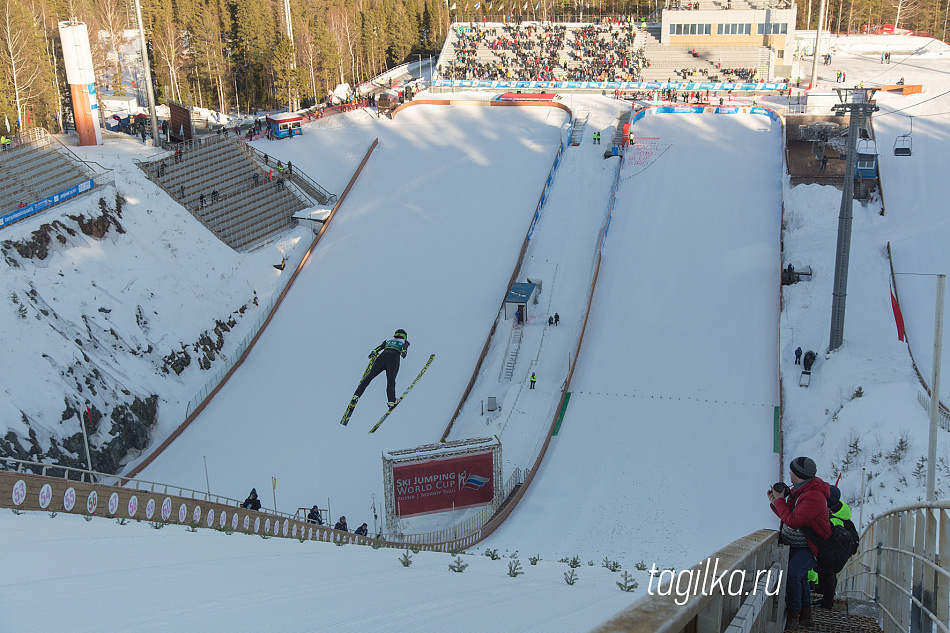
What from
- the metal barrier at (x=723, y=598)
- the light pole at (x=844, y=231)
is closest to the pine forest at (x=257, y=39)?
the light pole at (x=844, y=231)

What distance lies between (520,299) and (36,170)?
14245 millimetres

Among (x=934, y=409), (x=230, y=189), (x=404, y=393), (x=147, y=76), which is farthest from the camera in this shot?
(x=230, y=189)

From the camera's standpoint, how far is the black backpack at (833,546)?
5.55 meters

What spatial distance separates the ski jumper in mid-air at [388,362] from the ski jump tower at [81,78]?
13.9m

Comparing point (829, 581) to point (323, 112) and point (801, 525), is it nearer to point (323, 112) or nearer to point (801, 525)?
point (801, 525)

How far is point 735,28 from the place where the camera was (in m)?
45.2

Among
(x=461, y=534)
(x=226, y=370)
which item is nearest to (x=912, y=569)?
(x=461, y=534)

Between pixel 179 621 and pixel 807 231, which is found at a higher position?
pixel 179 621

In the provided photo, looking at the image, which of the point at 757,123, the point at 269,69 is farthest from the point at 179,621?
the point at 269,69

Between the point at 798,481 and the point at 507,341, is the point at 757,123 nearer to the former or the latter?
the point at 507,341

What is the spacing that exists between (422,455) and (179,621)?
11.0 meters

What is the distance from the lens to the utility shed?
78.2ft

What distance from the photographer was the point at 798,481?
5.78 m

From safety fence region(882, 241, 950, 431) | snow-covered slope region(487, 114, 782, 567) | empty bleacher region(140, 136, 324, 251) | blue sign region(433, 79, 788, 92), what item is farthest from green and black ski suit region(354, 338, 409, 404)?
blue sign region(433, 79, 788, 92)
